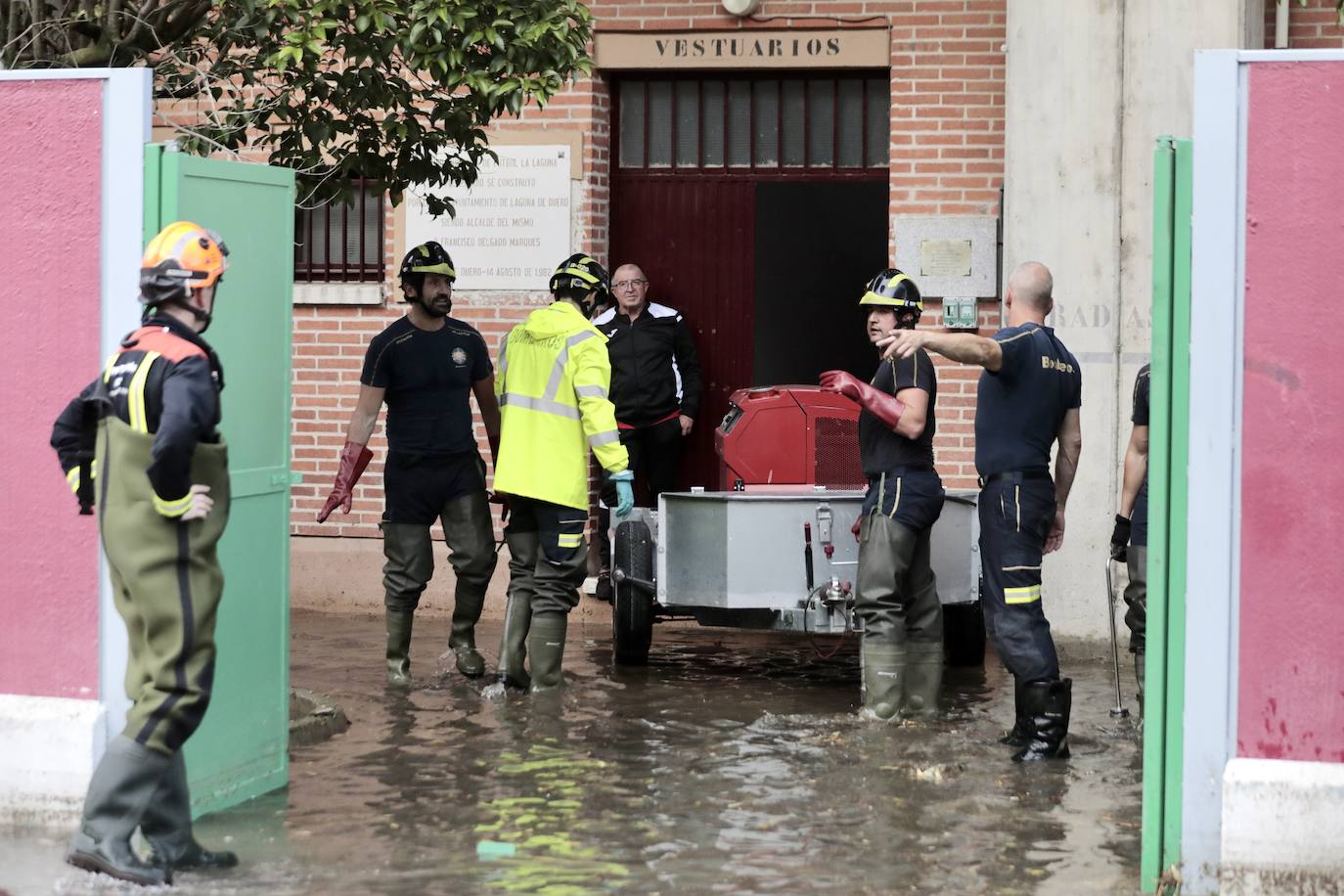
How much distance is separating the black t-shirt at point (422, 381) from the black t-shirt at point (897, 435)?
2.10 meters

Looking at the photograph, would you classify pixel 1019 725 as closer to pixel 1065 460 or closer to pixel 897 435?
pixel 1065 460

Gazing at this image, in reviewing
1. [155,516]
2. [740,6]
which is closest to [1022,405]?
[155,516]

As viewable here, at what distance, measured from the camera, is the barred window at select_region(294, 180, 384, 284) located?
12633 millimetres

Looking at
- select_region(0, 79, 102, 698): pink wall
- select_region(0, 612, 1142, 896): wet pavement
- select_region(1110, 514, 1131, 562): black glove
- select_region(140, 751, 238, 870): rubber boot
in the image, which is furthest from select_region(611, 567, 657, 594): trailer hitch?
select_region(140, 751, 238, 870): rubber boot

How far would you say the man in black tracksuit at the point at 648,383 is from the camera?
11914 millimetres

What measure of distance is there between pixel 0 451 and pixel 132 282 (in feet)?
2.47

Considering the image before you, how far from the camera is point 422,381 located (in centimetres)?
980

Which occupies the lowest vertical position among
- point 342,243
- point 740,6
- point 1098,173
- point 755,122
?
point 342,243

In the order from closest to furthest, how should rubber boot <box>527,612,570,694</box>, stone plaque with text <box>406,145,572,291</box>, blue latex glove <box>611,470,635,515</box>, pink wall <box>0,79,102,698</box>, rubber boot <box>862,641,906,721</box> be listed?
1. pink wall <box>0,79,102,698</box>
2. rubber boot <box>862,641,906,721</box>
3. blue latex glove <box>611,470,635,515</box>
4. rubber boot <box>527,612,570,694</box>
5. stone plaque with text <box>406,145,572,291</box>

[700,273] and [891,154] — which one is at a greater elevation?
[891,154]

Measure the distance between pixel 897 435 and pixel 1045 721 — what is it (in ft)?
4.57

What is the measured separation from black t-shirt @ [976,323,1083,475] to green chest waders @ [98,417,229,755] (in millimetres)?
3370

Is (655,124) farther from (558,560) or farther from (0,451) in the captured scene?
(0,451)

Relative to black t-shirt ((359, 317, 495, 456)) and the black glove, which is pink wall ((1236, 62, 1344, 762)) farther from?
black t-shirt ((359, 317, 495, 456))
